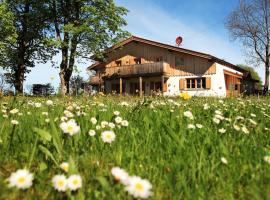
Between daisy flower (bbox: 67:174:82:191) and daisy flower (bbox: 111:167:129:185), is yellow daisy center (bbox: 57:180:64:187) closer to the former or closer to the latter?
daisy flower (bbox: 67:174:82:191)

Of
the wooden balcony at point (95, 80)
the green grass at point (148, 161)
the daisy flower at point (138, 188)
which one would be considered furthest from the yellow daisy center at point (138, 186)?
the wooden balcony at point (95, 80)

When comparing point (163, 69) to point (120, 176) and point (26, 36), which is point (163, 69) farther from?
point (120, 176)

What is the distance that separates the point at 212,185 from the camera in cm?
206

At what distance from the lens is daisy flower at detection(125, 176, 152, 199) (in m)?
1.26

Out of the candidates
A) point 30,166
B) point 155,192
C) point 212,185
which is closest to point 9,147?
point 30,166

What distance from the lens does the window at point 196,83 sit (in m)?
37.6

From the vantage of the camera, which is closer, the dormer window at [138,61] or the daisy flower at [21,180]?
the daisy flower at [21,180]

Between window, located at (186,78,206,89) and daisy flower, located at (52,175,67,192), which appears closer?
daisy flower, located at (52,175,67,192)

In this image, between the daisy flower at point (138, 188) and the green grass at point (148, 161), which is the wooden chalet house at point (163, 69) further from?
the daisy flower at point (138, 188)

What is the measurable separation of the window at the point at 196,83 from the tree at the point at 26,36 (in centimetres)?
1629

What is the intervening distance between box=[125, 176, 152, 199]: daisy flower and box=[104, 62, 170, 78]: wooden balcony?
3695 centimetres

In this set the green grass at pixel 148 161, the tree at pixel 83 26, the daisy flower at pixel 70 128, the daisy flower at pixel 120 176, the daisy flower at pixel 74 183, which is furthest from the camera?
the tree at pixel 83 26

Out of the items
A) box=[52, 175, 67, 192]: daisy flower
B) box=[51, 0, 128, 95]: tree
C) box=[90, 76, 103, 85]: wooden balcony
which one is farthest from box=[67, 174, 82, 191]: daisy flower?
box=[90, 76, 103, 85]: wooden balcony

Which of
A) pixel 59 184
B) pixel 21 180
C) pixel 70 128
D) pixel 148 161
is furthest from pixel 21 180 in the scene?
pixel 148 161
